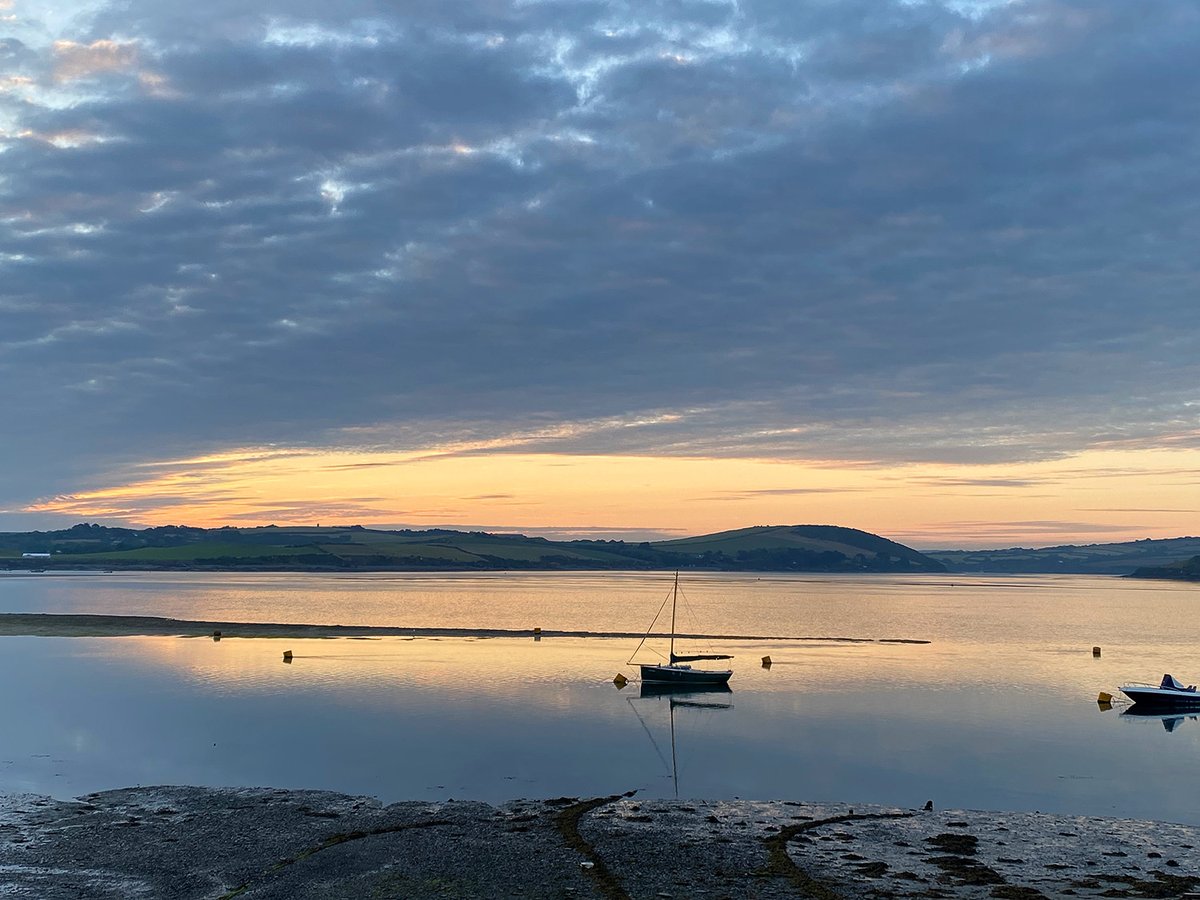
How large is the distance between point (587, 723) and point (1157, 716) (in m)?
32.6

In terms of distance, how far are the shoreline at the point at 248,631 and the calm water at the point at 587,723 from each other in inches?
172

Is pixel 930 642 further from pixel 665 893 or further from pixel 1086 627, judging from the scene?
pixel 665 893

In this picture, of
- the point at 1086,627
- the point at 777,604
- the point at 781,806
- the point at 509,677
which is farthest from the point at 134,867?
the point at 777,604

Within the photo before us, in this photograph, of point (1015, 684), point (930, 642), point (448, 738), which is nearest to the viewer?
point (448, 738)

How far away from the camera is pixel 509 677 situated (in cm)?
6850

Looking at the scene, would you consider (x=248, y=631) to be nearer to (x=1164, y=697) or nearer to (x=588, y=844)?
(x=1164, y=697)

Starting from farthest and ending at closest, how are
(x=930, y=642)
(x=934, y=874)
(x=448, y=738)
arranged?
(x=930, y=642), (x=448, y=738), (x=934, y=874)

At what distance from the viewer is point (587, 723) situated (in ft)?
169

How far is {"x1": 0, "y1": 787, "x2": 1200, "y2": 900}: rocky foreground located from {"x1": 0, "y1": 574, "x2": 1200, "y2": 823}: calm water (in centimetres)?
319

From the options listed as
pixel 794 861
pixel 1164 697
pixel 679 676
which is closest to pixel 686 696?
pixel 679 676

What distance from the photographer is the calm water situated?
3784cm

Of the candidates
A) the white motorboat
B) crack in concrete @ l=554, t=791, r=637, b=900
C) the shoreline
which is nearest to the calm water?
crack in concrete @ l=554, t=791, r=637, b=900

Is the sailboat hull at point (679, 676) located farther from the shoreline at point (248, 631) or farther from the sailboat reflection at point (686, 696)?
the shoreline at point (248, 631)

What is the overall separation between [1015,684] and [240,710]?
49666 millimetres
